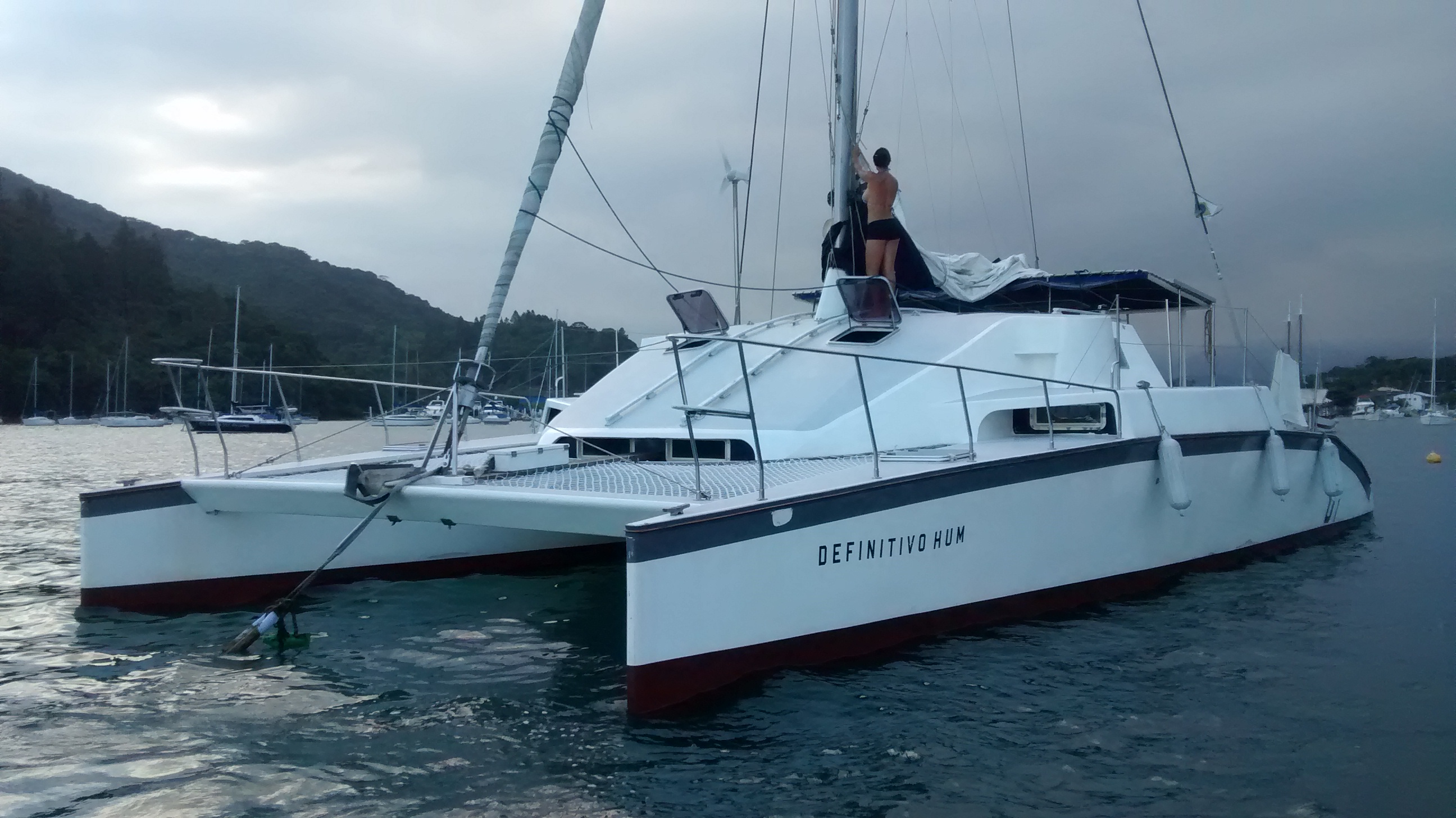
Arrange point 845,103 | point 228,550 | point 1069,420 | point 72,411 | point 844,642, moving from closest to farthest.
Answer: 1. point 844,642
2. point 228,550
3. point 1069,420
4. point 845,103
5. point 72,411

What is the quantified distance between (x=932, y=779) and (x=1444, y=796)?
201cm

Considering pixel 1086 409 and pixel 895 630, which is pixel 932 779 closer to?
pixel 895 630

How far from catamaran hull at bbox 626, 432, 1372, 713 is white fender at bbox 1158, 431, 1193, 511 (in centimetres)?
8

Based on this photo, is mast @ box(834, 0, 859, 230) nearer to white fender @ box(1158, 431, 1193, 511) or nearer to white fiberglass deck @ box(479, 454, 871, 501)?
white fiberglass deck @ box(479, 454, 871, 501)

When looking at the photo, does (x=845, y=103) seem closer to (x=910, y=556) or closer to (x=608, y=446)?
(x=608, y=446)

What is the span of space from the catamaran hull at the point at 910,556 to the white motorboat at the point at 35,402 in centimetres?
5754

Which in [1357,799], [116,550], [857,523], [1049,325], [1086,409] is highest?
[1049,325]

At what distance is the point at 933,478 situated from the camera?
213 inches

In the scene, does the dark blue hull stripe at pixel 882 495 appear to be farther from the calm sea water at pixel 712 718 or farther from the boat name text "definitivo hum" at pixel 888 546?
the calm sea water at pixel 712 718

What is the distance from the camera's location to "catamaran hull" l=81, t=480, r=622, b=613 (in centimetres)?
646

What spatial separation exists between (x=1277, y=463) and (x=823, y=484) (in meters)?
4.98

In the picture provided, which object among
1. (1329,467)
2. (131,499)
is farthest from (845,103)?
(131,499)

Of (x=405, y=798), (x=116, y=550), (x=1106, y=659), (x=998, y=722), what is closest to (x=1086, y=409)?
(x=1106, y=659)

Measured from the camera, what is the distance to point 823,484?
5148 millimetres
